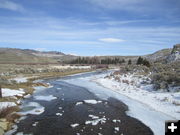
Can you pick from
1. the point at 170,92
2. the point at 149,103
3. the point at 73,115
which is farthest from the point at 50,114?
the point at 170,92

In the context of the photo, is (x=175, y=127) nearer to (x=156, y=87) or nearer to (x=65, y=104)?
(x=65, y=104)

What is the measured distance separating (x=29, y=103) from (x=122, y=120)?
8.70 metres

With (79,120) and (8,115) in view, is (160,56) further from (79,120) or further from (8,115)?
(8,115)

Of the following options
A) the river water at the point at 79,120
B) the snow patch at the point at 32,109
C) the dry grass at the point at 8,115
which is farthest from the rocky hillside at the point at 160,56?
the dry grass at the point at 8,115

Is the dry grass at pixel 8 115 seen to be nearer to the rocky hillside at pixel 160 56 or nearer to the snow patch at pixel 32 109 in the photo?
the snow patch at pixel 32 109

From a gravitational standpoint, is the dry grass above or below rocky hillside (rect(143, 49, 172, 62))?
below

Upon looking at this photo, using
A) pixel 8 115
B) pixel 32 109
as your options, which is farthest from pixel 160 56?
pixel 8 115

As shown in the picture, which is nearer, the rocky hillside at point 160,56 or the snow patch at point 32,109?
the snow patch at point 32,109

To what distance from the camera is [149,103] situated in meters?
15.0

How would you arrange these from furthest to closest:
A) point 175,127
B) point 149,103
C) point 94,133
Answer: point 149,103 < point 94,133 < point 175,127

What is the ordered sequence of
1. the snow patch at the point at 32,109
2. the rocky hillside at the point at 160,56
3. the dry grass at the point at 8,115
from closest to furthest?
the dry grass at the point at 8,115 → the snow patch at the point at 32,109 → the rocky hillside at the point at 160,56

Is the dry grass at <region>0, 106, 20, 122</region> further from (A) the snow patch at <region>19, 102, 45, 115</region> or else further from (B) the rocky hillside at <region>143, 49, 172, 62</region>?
(B) the rocky hillside at <region>143, 49, 172, 62</region>

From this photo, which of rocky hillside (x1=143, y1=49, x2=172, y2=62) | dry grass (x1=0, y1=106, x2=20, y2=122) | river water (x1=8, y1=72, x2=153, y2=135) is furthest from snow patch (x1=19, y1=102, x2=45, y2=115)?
rocky hillside (x1=143, y1=49, x2=172, y2=62)

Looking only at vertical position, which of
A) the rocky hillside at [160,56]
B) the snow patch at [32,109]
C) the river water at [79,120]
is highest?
the rocky hillside at [160,56]
